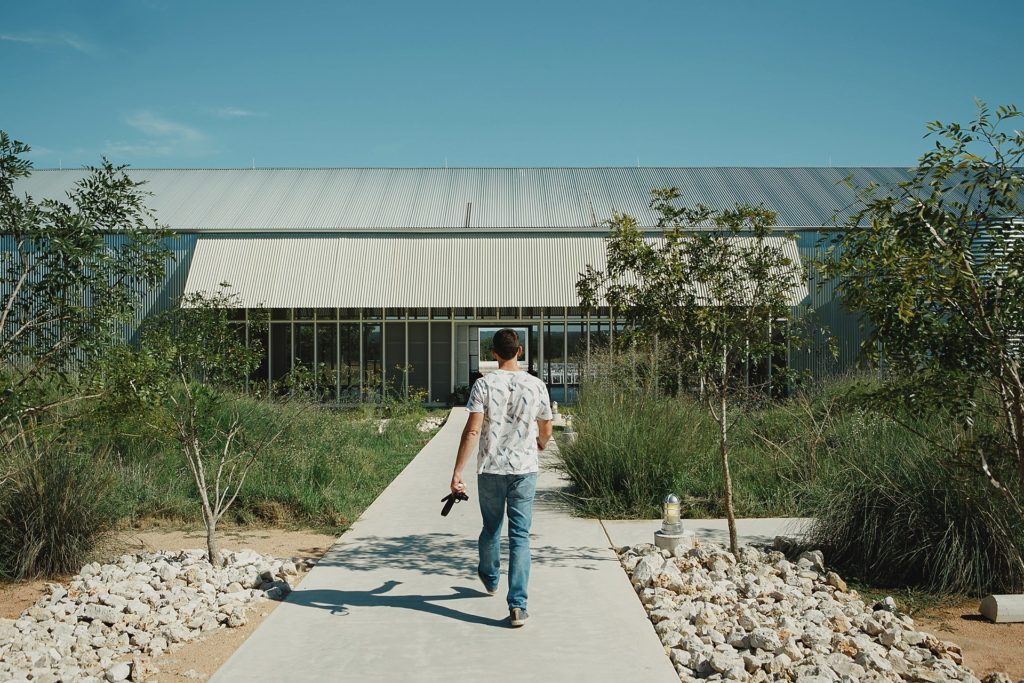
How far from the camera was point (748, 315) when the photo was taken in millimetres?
6902

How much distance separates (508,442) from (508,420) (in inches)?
5.8

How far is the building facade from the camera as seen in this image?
82.3 feet

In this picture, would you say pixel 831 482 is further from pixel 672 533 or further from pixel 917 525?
pixel 672 533

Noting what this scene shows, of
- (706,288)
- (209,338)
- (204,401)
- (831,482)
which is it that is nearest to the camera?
(706,288)

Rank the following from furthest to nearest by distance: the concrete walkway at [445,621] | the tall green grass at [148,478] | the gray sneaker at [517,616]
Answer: the tall green grass at [148,478]
the gray sneaker at [517,616]
the concrete walkway at [445,621]

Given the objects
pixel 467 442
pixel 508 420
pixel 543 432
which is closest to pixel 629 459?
pixel 543 432

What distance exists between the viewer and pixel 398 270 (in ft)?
85.1

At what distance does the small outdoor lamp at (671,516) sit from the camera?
6898 millimetres

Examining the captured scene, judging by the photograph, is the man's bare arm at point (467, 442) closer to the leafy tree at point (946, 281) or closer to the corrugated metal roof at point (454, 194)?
the leafy tree at point (946, 281)

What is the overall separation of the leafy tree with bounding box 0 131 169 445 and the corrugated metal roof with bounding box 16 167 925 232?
20.2 meters

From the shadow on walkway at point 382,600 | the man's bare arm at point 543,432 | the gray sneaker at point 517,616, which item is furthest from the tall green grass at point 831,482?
the shadow on walkway at point 382,600

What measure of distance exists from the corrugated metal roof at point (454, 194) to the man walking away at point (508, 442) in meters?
21.7

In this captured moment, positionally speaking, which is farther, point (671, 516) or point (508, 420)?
point (671, 516)

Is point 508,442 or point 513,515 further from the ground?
point 508,442
